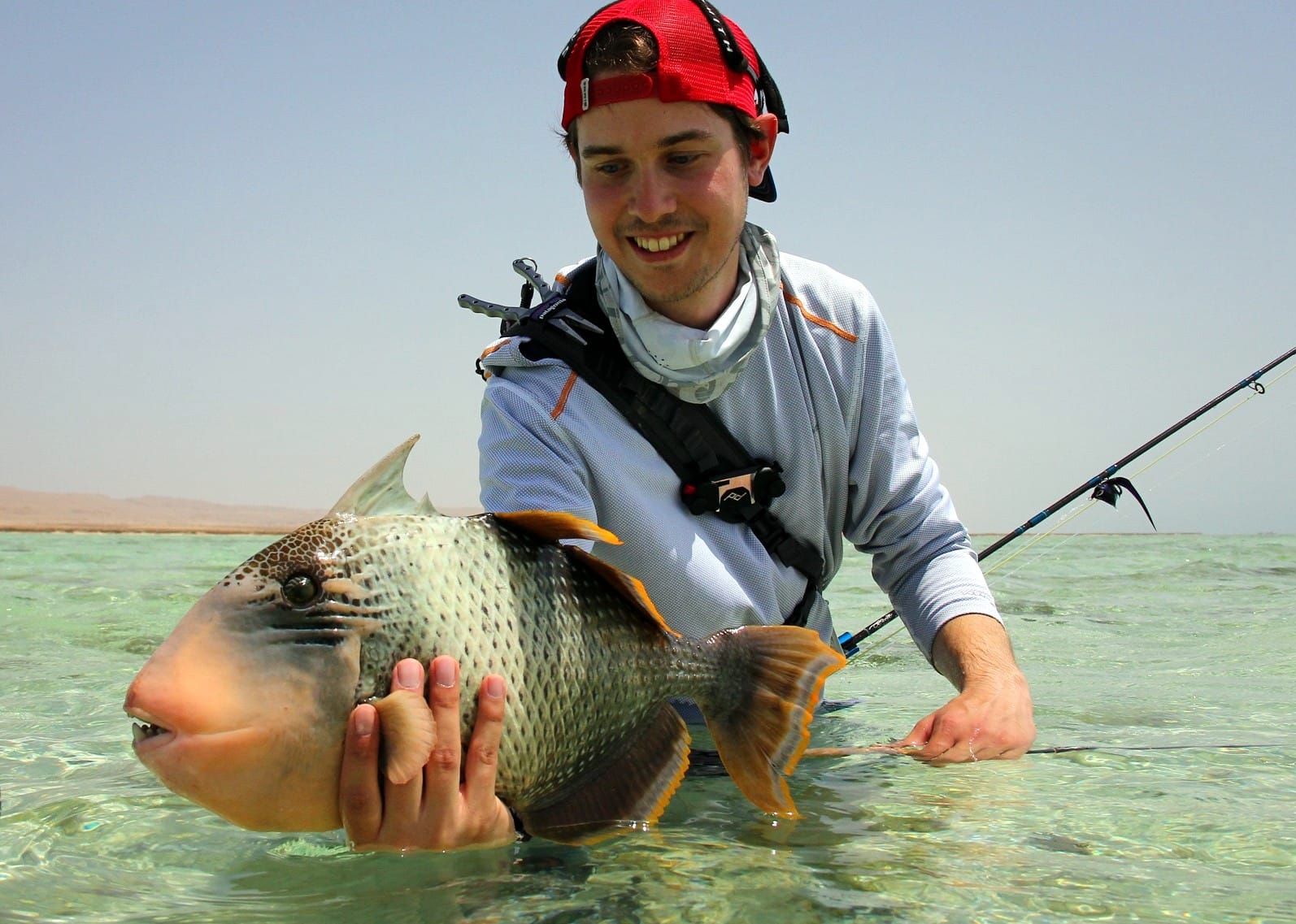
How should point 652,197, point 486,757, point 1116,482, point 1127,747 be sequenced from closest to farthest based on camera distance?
point 486,757 → point 652,197 → point 1127,747 → point 1116,482

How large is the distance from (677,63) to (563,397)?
0.84 m

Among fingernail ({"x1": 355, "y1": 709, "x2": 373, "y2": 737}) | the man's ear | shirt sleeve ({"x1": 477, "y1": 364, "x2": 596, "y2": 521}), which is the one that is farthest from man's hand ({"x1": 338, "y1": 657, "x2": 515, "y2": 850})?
the man's ear

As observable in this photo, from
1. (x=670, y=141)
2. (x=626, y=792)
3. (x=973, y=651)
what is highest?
(x=670, y=141)

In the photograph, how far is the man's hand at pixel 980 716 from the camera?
2.49 m

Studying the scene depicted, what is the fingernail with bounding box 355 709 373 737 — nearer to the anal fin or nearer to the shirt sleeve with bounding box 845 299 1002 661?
the anal fin

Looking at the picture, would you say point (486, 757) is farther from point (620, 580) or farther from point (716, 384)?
point (716, 384)

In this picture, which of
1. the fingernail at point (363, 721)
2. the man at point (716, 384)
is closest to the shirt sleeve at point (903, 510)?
the man at point (716, 384)

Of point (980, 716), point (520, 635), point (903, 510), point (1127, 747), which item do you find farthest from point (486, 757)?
point (1127, 747)

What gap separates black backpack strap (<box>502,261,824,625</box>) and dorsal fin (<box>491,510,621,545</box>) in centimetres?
83

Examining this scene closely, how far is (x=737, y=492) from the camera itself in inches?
112

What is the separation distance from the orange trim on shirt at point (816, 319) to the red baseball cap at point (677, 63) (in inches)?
19.5

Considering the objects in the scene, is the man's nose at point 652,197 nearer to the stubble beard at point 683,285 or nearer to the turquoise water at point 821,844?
the stubble beard at point 683,285

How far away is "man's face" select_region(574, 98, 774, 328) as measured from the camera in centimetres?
264

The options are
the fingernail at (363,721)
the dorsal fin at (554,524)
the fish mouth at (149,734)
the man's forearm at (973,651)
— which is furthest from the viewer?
the man's forearm at (973,651)
